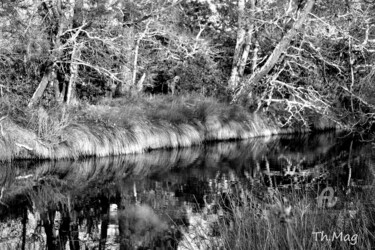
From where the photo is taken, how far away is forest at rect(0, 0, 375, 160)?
13.6m

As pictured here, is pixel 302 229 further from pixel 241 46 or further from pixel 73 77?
pixel 241 46

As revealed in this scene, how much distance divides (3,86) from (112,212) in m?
6.36

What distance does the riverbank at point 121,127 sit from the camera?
40.9 feet

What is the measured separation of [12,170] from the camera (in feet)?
36.9

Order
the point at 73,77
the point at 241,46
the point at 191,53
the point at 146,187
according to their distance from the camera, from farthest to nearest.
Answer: the point at 241,46 < the point at 191,53 < the point at 73,77 < the point at 146,187

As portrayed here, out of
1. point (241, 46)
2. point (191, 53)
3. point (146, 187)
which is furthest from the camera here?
point (241, 46)

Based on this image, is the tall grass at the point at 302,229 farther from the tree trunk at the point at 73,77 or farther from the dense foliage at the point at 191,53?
the tree trunk at the point at 73,77

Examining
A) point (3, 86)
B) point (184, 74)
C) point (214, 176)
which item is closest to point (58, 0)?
point (3, 86)

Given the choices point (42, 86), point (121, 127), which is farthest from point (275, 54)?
point (42, 86)

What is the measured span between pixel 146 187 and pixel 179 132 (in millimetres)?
5866

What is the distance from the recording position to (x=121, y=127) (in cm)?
1438

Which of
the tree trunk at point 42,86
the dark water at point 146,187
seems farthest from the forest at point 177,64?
the dark water at point 146,187

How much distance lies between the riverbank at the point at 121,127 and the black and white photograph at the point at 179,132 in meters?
0.05

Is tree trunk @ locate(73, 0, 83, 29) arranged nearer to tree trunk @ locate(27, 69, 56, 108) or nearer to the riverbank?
tree trunk @ locate(27, 69, 56, 108)
